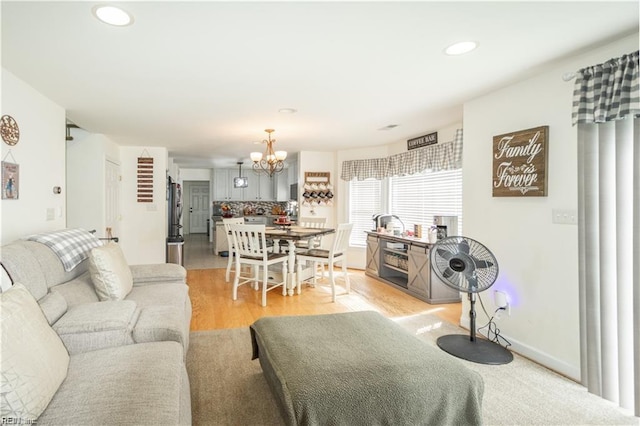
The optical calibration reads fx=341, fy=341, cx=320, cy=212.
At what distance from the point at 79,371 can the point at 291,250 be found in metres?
3.08

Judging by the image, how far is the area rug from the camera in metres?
1.96

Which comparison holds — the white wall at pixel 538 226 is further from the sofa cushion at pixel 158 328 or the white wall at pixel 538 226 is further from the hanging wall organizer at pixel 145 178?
the hanging wall organizer at pixel 145 178

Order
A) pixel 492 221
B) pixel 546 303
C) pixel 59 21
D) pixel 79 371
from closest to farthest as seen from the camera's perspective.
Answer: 1. pixel 79 371
2. pixel 59 21
3. pixel 546 303
4. pixel 492 221

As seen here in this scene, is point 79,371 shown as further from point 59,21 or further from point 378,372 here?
point 59,21

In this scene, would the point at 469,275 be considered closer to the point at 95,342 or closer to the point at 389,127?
the point at 389,127

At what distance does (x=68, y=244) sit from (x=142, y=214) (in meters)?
3.69

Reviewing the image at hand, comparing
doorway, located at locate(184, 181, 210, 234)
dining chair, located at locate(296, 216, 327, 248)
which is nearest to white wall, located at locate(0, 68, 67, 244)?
dining chair, located at locate(296, 216, 327, 248)

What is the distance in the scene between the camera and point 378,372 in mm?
1715

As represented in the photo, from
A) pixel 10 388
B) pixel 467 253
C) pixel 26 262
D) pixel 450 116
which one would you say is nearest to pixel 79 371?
pixel 10 388

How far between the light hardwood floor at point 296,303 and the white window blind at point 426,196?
43.2 inches

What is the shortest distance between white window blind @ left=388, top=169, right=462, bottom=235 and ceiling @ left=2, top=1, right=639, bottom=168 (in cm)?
107

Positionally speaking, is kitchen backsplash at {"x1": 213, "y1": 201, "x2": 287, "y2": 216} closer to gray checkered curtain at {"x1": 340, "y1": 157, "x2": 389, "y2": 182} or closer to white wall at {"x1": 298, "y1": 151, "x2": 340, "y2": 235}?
white wall at {"x1": 298, "y1": 151, "x2": 340, "y2": 235}

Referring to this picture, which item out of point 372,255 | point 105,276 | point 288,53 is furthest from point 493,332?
point 105,276

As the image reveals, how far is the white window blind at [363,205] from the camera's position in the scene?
616 cm
